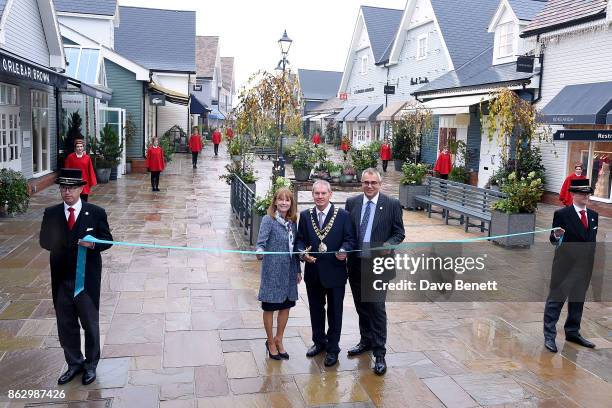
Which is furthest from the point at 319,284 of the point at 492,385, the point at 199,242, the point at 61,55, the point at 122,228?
the point at 61,55

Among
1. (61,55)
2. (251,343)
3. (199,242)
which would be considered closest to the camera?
(251,343)

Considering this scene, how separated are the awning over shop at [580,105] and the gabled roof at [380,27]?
1899 cm

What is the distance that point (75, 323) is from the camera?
5.02m

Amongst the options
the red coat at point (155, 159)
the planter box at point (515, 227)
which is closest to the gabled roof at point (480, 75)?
the planter box at point (515, 227)

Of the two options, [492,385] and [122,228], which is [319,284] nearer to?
[492,385]

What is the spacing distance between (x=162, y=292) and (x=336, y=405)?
3608mm

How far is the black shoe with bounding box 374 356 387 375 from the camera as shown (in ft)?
17.5

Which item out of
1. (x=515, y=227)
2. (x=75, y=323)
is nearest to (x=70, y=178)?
(x=75, y=323)

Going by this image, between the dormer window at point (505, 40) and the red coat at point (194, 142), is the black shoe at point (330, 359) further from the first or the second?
the red coat at point (194, 142)

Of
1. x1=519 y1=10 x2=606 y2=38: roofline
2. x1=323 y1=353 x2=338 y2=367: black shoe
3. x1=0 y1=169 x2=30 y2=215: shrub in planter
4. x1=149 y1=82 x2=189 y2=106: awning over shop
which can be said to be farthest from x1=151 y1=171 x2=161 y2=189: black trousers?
x1=323 y1=353 x2=338 y2=367: black shoe

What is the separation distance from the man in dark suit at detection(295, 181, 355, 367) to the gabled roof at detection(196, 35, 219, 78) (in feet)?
167

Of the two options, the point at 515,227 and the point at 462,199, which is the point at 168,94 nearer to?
the point at 462,199

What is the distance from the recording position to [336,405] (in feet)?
15.6

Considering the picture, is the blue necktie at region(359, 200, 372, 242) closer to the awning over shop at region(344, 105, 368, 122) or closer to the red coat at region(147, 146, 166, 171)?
the red coat at region(147, 146, 166, 171)
